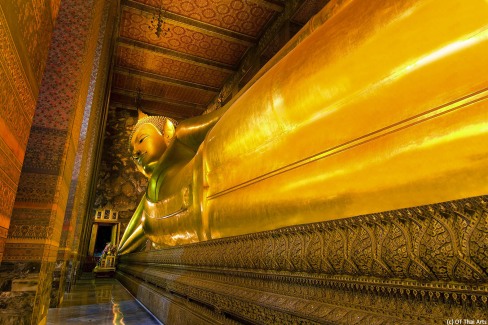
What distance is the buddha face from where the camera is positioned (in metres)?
2.82

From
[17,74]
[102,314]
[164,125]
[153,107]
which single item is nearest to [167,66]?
[153,107]

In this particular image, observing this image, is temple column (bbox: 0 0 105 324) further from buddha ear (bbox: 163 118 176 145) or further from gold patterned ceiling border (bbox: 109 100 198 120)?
gold patterned ceiling border (bbox: 109 100 198 120)

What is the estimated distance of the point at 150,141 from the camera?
2.84 m

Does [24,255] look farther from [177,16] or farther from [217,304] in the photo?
[177,16]

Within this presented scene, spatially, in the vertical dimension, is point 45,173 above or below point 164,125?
below

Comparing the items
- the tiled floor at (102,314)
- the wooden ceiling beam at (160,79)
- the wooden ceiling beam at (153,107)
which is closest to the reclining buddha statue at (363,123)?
the tiled floor at (102,314)

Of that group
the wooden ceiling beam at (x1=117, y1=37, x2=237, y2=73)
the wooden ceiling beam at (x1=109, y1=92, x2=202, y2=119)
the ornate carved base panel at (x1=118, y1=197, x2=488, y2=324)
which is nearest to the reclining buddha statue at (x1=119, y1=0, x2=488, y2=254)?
the ornate carved base panel at (x1=118, y1=197, x2=488, y2=324)

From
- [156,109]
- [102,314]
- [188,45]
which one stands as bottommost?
[102,314]

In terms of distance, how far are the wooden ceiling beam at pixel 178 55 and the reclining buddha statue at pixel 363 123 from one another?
5774mm

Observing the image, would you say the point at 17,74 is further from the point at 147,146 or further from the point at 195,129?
the point at 147,146

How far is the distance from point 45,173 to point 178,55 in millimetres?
5524

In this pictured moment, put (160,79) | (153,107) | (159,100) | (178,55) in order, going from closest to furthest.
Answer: (178,55) → (160,79) → (159,100) → (153,107)

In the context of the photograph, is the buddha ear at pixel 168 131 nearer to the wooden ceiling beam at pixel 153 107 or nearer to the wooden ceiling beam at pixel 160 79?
the wooden ceiling beam at pixel 160 79

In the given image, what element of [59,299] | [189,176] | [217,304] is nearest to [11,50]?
[217,304]
